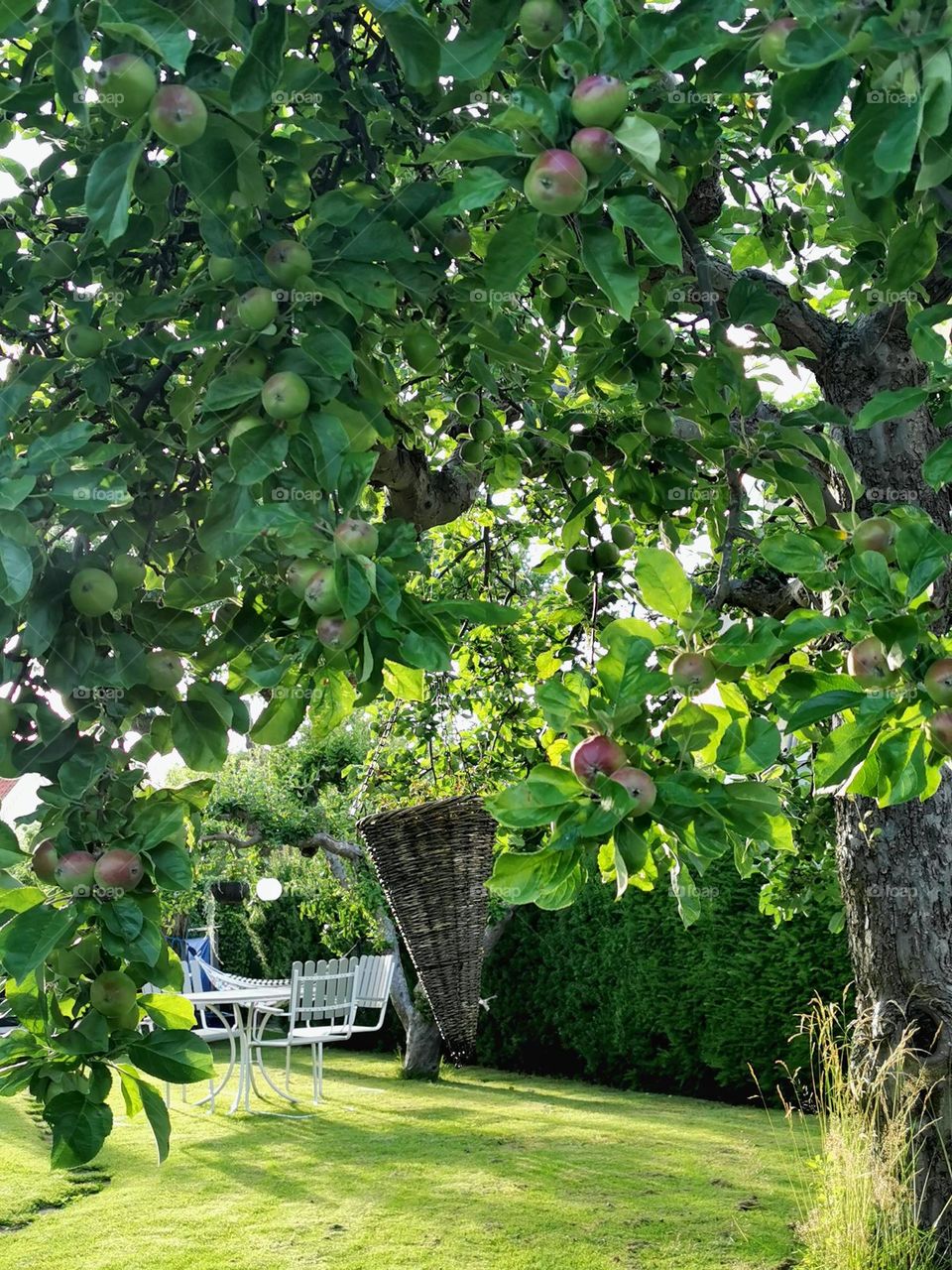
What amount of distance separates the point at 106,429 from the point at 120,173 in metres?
0.65

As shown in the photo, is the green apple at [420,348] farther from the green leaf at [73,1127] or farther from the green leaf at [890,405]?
the green leaf at [73,1127]

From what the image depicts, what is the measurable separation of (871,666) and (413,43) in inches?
26.8

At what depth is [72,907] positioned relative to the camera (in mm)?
1177

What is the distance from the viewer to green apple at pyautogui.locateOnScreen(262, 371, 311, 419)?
1.02 metres

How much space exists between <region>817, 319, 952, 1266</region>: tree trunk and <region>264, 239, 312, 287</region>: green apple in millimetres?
1934

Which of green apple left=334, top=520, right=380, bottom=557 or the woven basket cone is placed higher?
green apple left=334, top=520, right=380, bottom=557

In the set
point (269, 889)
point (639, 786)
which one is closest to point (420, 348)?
point (639, 786)

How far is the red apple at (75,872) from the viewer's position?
1.20 metres

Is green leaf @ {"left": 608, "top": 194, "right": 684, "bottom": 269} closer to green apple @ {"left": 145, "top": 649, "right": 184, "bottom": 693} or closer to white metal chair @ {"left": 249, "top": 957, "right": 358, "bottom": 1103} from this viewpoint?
green apple @ {"left": 145, "top": 649, "right": 184, "bottom": 693}

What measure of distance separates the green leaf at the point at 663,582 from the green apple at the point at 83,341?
71 centimetres

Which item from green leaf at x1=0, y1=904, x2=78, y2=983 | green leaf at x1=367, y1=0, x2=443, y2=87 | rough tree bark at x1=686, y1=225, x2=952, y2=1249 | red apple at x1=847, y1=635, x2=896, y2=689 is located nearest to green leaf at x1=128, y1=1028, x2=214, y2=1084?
green leaf at x1=0, y1=904, x2=78, y2=983

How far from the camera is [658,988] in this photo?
7.82 meters

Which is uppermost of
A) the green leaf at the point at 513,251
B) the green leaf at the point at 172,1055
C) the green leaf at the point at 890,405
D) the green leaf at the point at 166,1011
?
the green leaf at the point at 513,251

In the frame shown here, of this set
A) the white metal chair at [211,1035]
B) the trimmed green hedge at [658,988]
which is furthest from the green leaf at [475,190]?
the trimmed green hedge at [658,988]
